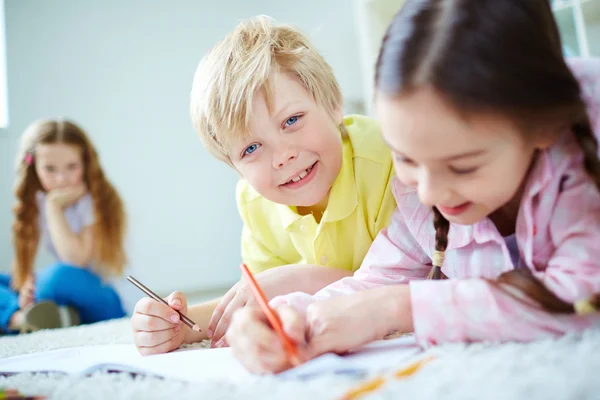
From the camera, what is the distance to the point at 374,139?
97cm

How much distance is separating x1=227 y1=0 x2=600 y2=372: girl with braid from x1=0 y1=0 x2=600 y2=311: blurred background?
6.74ft

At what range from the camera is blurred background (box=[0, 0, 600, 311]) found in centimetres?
269

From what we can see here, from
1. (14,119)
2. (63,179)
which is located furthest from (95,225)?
(14,119)

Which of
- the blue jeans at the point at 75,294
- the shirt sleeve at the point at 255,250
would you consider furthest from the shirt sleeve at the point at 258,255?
the blue jeans at the point at 75,294

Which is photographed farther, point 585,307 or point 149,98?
point 149,98

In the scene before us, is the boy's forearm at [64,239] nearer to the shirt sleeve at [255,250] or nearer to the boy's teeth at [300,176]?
the shirt sleeve at [255,250]

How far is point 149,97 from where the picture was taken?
3.06 metres

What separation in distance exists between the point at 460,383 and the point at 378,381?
62 millimetres

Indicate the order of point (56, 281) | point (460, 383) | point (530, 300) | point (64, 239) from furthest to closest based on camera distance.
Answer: point (64, 239) → point (56, 281) → point (530, 300) → point (460, 383)

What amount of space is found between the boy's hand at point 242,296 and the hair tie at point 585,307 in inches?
18.5

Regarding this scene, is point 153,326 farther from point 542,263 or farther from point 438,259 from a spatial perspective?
point 542,263

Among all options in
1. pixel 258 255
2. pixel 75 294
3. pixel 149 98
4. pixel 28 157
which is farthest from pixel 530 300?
pixel 149 98

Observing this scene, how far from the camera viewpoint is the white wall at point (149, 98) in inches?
107

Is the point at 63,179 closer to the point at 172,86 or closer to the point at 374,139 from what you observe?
the point at 172,86
